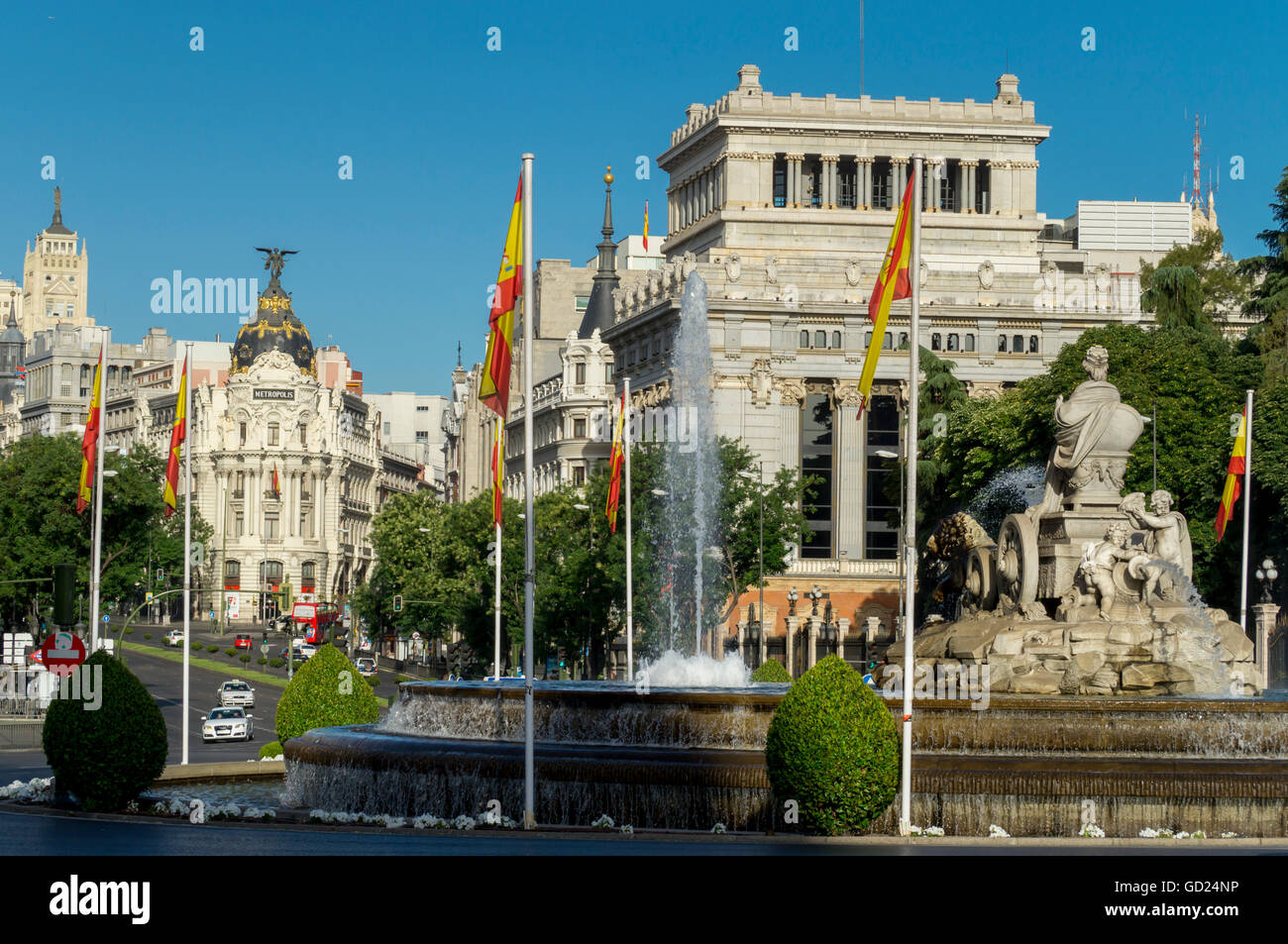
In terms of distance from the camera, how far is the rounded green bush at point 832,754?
26641 millimetres

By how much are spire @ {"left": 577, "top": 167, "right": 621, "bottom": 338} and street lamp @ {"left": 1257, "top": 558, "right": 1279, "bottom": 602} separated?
80093 millimetres

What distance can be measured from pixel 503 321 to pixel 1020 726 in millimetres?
9473

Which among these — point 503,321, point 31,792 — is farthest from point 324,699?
point 503,321

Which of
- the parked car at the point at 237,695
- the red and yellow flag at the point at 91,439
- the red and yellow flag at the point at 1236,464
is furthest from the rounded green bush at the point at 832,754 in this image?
the parked car at the point at 237,695

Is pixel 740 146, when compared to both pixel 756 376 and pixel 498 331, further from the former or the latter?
pixel 498 331

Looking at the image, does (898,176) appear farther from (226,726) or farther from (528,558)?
(528,558)

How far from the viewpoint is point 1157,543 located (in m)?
34.5

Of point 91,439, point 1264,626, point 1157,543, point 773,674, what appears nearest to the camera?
point 1157,543

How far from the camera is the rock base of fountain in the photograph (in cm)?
3284

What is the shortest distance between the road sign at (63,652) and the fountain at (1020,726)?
4.22 meters

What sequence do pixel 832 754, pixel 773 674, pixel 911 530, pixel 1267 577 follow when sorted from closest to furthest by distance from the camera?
pixel 832 754, pixel 911 530, pixel 773 674, pixel 1267 577

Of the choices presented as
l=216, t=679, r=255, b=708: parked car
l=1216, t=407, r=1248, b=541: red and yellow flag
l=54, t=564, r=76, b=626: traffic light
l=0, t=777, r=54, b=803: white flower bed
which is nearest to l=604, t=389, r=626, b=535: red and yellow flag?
l=1216, t=407, r=1248, b=541: red and yellow flag

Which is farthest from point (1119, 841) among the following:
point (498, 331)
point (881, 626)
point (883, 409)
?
point (883, 409)

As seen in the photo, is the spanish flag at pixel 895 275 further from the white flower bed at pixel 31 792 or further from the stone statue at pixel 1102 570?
the white flower bed at pixel 31 792
